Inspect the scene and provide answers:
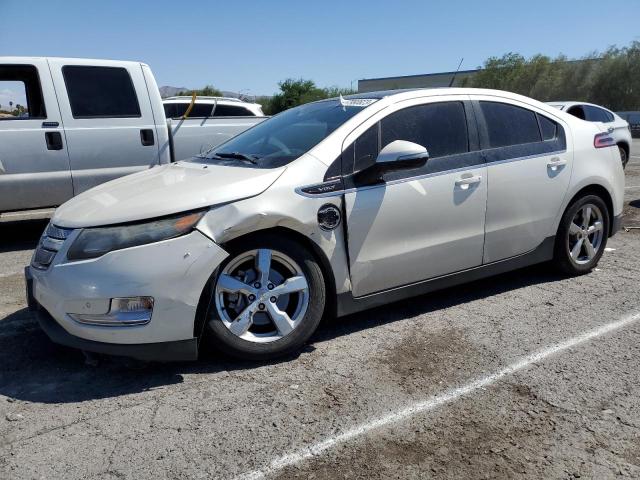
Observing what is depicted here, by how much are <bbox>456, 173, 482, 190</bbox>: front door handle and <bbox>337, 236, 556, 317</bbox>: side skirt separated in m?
0.64

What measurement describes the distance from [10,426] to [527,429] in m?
2.50

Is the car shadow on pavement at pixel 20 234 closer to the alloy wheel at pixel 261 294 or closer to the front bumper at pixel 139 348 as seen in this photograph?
the front bumper at pixel 139 348

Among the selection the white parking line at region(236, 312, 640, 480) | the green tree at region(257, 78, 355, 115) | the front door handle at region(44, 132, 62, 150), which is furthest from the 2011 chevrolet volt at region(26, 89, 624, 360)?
the green tree at region(257, 78, 355, 115)

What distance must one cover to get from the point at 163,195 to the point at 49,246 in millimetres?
716

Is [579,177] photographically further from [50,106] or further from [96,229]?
[50,106]

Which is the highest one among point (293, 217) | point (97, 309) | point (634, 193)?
point (293, 217)

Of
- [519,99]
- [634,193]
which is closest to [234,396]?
[519,99]

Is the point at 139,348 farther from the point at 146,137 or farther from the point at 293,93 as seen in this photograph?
→ the point at 293,93

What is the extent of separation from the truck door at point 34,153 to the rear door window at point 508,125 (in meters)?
4.62

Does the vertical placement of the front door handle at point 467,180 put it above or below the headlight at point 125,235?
above

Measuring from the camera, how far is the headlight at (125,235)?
3.05 m

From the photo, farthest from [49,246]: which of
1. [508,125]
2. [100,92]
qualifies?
[100,92]

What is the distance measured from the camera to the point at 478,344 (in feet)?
12.1

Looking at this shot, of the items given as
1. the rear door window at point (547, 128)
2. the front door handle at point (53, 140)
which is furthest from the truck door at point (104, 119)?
the rear door window at point (547, 128)
